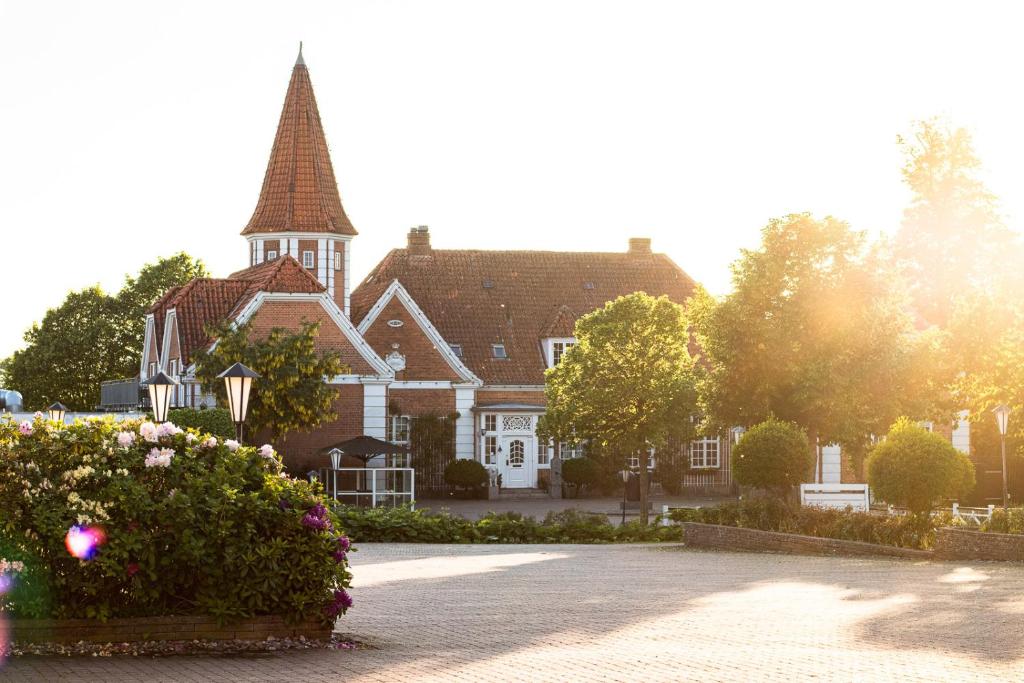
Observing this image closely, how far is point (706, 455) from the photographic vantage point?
6109 centimetres

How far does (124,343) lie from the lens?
75.9 m

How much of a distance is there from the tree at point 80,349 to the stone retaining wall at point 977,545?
5611 centimetres

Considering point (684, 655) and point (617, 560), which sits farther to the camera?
point (617, 560)

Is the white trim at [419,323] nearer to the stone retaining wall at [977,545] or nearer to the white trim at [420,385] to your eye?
the white trim at [420,385]

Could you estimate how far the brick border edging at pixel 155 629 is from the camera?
1254 centimetres

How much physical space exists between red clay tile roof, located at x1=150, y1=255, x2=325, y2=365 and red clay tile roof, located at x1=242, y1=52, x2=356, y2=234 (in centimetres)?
402

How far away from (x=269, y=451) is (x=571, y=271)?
51.5 m

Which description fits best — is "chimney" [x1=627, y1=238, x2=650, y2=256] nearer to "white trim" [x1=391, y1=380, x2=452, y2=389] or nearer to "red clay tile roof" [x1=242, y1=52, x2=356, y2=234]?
"white trim" [x1=391, y1=380, x2=452, y2=389]

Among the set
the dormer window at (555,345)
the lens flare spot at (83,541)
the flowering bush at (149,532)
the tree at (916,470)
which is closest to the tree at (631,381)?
the dormer window at (555,345)

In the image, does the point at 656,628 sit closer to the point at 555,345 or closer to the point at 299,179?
the point at 299,179

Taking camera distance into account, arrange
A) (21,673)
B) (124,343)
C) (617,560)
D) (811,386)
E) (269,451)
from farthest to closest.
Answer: (124,343)
(811,386)
(617,560)
(269,451)
(21,673)

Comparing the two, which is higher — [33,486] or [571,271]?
[571,271]

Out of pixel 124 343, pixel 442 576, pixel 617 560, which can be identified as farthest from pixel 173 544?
pixel 124 343

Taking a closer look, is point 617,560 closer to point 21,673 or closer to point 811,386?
point 21,673
